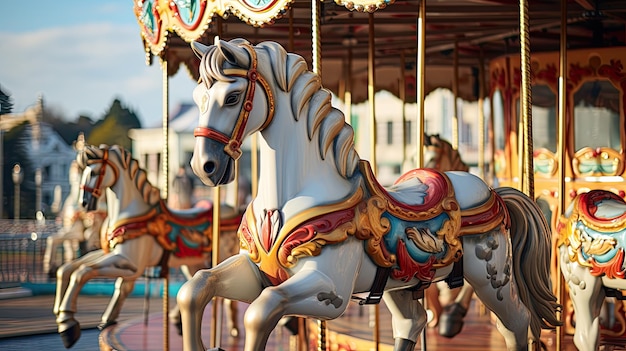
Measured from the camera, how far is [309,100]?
188 inches

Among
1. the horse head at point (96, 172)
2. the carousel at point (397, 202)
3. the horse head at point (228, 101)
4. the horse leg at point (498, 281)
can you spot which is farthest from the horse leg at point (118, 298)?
the horse head at point (228, 101)

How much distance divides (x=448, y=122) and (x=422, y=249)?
35.3 meters

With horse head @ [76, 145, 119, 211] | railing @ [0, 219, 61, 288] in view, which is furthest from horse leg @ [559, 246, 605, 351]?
railing @ [0, 219, 61, 288]

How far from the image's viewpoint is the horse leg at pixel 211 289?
14.7 feet

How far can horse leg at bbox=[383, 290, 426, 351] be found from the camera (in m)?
5.62

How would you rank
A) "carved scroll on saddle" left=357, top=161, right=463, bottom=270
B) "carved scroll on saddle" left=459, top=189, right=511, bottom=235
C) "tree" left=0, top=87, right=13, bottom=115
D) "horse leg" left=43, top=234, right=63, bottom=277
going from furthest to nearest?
"tree" left=0, top=87, right=13, bottom=115 < "horse leg" left=43, top=234, right=63, bottom=277 < "carved scroll on saddle" left=459, top=189, right=511, bottom=235 < "carved scroll on saddle" left=357, top=161, right=463, bottom=270

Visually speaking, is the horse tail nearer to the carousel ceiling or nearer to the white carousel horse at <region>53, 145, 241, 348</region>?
the carousel ceiling

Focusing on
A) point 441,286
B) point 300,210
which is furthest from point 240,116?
point 441,286

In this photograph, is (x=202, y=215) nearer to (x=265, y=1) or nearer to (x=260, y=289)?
(x=265, y=1)

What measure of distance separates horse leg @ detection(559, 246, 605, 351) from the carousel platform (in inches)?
66.0

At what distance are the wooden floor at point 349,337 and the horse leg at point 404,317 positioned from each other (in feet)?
4.31

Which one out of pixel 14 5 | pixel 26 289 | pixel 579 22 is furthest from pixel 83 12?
pixel 579 22

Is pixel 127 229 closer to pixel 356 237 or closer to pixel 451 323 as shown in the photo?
pixel 451 323

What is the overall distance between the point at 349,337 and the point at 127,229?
2.26 m
